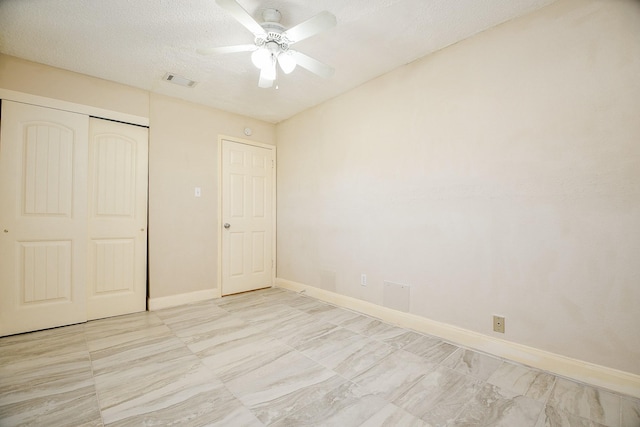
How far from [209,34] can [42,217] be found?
2384mm

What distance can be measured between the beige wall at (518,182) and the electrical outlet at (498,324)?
0.05m

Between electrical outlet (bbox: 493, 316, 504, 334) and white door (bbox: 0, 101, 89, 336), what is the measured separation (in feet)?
12.8

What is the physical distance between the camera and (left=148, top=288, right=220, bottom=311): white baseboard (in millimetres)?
3250

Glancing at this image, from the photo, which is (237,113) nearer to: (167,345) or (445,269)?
(167,345)

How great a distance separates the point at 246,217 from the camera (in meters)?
4.07

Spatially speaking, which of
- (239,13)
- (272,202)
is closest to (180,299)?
(272,202)

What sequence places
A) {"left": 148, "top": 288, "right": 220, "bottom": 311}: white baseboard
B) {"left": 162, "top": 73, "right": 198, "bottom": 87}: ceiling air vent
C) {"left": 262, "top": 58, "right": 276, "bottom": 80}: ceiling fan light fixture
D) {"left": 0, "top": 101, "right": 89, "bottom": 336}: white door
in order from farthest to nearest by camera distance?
{"left": 148, "top": 288, "right": 220, "bottom": 311}: white baseboard < {"left": 162, "top": 73, "right": 198, "bottom": 87}: ceiling air vent < {"left": 0, "top": 101, "right": 89, "bottom": 336}: white door < {"left": 262, "top": 58, "right": 276, "bottom": 80}: ceiling fan light fixture

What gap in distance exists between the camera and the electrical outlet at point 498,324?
211 centimetres

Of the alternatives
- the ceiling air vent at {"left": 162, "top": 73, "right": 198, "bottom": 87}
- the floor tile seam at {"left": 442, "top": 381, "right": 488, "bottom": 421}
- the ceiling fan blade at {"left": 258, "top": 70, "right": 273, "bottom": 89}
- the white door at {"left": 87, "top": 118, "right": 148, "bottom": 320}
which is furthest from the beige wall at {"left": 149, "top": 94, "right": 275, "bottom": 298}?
the floor tile seam at {"left": 442, "top": 381, "right": 488, "bottom": 421}

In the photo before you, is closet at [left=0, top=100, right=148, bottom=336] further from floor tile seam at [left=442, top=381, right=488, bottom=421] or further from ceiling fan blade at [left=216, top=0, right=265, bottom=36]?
floor tile seam at [left=442, top=381, right=488, bottom=421]

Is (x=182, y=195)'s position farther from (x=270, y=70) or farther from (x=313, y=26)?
(x=313, y=26)

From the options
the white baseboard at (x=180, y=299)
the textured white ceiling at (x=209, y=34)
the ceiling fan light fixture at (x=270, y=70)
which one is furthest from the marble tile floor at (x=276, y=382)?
the textured white ceiling at (x=209, y=34)

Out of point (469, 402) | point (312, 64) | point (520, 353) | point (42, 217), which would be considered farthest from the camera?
point (42, 217)

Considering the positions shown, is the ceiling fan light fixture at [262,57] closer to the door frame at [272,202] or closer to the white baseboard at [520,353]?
the door frame at [272,202]
